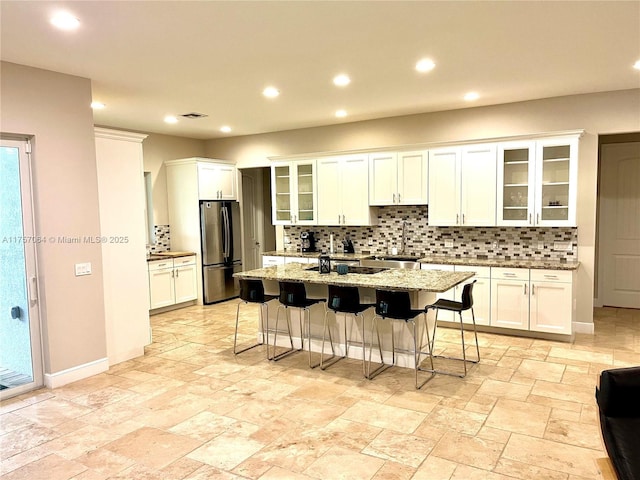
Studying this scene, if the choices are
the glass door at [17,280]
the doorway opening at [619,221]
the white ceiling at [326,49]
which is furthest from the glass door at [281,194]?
the doorway opening at [619,221]

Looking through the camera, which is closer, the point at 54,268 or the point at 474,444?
the point at 474,444

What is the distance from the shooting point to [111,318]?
4.72m

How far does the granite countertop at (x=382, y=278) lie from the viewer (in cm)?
399

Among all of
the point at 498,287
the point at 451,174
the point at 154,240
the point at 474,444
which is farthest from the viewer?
the point at 154,240

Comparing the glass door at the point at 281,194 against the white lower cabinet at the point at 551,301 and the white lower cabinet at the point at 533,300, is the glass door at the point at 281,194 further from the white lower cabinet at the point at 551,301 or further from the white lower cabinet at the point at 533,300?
the white lower cabinet at the point at 551,301

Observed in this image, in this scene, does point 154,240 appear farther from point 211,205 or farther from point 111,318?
point 111,318

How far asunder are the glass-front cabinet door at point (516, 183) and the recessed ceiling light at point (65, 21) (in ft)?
15.1

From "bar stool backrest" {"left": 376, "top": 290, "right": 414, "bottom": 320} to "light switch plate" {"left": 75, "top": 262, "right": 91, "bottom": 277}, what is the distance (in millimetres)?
2764

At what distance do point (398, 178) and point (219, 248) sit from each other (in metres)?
3.28

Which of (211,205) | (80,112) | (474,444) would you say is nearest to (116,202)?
(80,112)

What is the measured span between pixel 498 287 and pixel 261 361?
9.51ft

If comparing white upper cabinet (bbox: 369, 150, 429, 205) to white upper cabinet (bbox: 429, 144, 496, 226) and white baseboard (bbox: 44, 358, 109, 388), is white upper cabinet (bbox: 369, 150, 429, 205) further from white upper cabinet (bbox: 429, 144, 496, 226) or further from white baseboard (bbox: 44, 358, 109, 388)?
white baseboard (bbox: 44, 358, 109, 388)

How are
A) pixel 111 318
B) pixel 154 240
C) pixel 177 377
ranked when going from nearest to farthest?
pixel 177 377 → pixel 111 318 → pixel 154 240

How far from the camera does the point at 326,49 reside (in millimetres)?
3711
